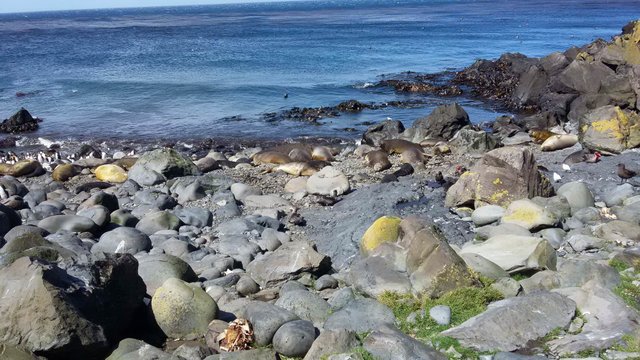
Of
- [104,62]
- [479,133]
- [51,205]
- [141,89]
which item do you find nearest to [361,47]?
[104,62]

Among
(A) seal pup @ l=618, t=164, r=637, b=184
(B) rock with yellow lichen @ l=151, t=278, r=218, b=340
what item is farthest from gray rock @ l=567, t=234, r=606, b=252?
(B) rock with yellow lichen @ l=151, t=278, r=218, b=340

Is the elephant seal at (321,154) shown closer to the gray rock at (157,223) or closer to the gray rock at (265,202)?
the gray rock at (265,202)

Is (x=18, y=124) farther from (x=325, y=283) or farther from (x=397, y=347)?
(x=397, y=347)

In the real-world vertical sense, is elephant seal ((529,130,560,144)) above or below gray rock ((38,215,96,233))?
below

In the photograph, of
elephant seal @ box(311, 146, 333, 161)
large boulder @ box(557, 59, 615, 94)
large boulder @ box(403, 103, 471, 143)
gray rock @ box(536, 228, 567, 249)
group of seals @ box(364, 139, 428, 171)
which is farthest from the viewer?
large boulder @ box(557, 59, 615, 94)

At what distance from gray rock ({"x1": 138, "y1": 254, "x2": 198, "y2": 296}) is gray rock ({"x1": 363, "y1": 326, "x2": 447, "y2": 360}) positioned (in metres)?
3.16

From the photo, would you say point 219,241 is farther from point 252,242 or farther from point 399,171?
point 399,171

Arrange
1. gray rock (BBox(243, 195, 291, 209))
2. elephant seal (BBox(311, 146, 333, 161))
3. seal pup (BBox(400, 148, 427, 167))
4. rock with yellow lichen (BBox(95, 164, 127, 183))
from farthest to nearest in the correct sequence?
elephant seal (BBox(311, 146, 333, 161)) < seal pup (BBox(400, 148, 427, 167)) < rock with yellow lichen (BBox(95, 164, 127, 183)) < gray rock (BBox(243, 195, 291, 209))

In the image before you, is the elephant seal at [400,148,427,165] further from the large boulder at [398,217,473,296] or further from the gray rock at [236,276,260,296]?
the gray rock at [236,276,260,296]

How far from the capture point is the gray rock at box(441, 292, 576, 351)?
631 centimetres

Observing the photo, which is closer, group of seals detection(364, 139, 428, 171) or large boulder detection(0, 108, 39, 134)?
group of seals detection(364, 139, 428, 171)

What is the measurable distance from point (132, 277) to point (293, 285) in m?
2.12

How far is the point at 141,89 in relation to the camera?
31.5 m

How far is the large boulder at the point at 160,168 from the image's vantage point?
47.8 feet
